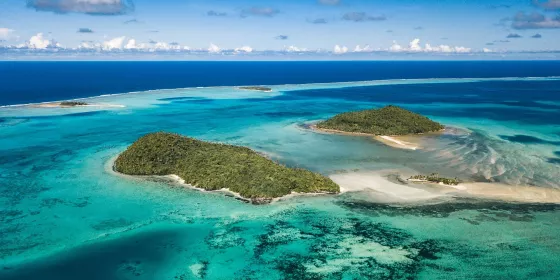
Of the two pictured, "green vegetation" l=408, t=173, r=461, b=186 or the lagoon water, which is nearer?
the lagoon water

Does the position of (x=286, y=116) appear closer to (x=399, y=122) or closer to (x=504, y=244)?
(x=399, y=122)

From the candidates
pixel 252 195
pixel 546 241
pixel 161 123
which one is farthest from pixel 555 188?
pixel 161 123

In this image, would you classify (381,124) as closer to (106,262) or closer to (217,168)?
(217,168)

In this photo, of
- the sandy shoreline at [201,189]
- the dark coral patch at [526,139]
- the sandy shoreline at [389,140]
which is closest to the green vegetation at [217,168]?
the sandy shoreline at [201,189]

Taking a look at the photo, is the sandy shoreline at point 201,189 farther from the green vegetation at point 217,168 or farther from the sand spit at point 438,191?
the sand spit at point 438,191

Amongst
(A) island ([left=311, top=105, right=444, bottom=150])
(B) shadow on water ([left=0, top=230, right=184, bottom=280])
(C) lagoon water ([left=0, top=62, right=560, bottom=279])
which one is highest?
(A) island ([left=311, top=105, right=444, bottom=150])

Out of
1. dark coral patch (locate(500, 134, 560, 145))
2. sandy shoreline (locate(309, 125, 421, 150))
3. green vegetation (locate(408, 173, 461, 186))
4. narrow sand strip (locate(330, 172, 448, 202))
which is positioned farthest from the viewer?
dark coral patch (locate(500, 134, 560, 145))

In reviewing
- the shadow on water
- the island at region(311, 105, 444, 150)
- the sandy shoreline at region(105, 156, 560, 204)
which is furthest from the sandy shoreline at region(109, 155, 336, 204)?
the island at region(311, 105, 444, 150)

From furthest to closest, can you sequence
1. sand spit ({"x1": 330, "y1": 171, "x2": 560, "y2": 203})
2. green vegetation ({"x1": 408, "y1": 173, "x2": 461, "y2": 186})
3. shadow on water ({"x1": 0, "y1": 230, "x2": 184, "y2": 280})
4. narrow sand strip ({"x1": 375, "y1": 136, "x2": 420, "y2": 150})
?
narrow sand strip ({"x1": 375, "y1": 136, "x2": 420, "y2": 150}) → green vegetation ({"x1": 408, "y1": 173, "x2": 461, "y2": 186}) → sand spit ({"x1": 330, "y1": 171, "x2": 560, "y2": 203}) → shadow on water ({"x1": 0, "y1": 230, "x2": 184, "y2": 280})

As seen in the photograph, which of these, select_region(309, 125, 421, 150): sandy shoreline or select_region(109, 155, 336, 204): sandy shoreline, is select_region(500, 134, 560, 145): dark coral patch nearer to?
select_region(309, 125, 421, 150): sandy shoreline
